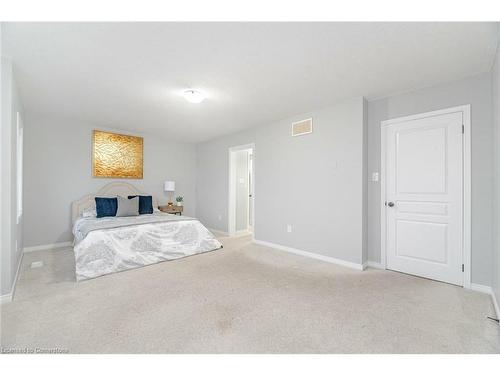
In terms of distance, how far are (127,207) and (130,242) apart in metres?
1.20

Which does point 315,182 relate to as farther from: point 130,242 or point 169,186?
point 169,186

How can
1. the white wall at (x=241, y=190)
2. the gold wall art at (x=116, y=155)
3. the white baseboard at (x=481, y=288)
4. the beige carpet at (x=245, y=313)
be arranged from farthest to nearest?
the white wall at (x=241, y=190) < the gold wall art at (x=116, y=155) < the white baseboard at (x=481, y=288) < the beige carpet at (x=245, y=313)

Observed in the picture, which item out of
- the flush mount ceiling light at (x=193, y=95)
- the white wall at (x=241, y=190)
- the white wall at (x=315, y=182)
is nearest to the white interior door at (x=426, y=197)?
the white wall at (x=315, y=182)

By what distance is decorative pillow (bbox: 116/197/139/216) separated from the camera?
14.0 ft

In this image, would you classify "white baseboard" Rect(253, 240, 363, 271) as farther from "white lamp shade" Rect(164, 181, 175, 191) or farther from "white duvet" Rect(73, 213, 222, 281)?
"white lamp shade" Rect(164, 181, 175, 191)

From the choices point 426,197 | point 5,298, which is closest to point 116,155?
point 5,298

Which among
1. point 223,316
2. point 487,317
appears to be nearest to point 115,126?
point 223,316

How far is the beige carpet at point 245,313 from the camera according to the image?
1620mm

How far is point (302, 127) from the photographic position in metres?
A: 3.92

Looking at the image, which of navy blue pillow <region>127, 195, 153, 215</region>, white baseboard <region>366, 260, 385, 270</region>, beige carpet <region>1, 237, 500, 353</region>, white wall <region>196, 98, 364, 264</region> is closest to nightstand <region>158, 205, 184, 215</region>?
navy blue pillow <region>127, 195, 153, 215</region>

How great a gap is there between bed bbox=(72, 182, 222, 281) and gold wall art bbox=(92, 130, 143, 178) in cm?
83

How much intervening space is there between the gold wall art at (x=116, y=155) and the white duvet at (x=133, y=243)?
1656mm

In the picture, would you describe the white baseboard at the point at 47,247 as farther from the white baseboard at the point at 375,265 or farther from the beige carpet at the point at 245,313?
the white baseboard at the point at 375,265
